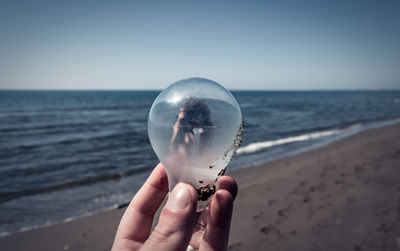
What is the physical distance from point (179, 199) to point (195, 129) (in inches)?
13.5

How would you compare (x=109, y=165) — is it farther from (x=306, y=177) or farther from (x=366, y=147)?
(x=366, y=147)

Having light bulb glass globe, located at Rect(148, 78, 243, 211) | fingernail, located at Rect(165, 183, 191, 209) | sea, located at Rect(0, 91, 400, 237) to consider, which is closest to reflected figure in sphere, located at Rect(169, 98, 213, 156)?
light bulb glass globe, located at Rect(148, 78, 243, 211)

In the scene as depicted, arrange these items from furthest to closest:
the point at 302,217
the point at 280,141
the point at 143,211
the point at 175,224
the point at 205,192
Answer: the point at 280,141 < the point at 302,217 < the point at 143,211 < the point at 205,192 < the point at 175,224

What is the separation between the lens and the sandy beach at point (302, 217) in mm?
3484

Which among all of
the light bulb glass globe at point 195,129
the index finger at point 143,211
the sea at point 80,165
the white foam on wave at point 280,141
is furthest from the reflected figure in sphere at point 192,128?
the white foam on wave at point 280,141

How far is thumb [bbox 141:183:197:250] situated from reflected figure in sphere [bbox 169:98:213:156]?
21cm

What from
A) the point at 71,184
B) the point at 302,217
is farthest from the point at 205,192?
the point at 71,184

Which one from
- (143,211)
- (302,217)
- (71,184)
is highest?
(143,211)

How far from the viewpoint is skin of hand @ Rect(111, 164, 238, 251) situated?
1.08m

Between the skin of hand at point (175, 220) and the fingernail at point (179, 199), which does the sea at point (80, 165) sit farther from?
the fingernail at point (179, 199)

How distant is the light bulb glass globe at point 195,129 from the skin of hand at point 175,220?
11 centimetres

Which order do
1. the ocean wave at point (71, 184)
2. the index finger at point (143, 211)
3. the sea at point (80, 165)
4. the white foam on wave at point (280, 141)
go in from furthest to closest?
the white foam on wave at point (280, 141), the ocean wave at point (71, 184), the sea at point (80, 165), the index finger at point (143, 211)

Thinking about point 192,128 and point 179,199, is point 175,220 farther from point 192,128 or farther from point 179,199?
point 192,128

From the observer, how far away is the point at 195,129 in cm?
115
